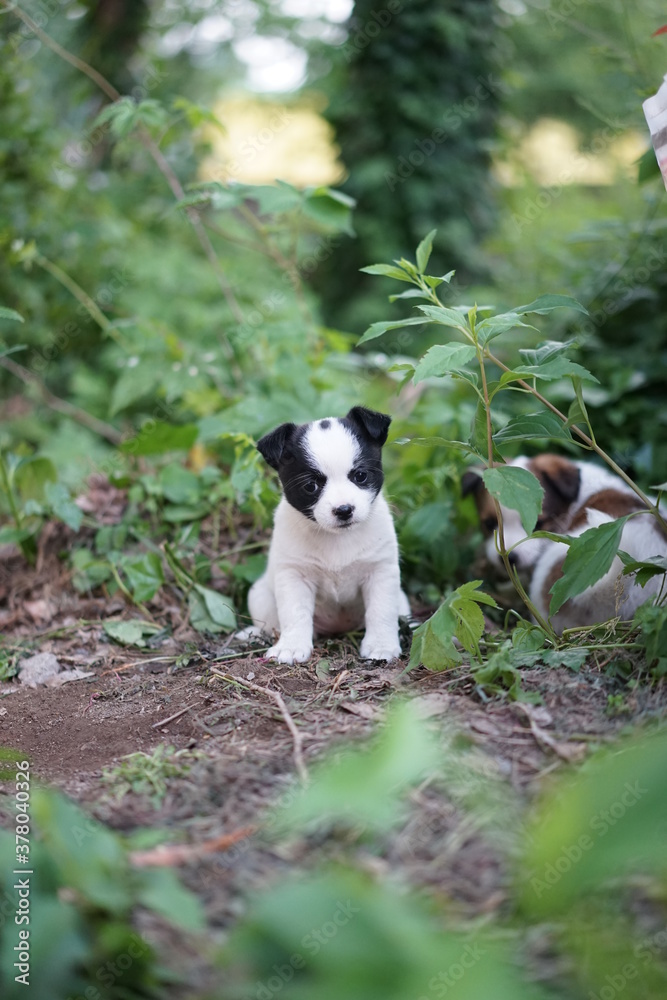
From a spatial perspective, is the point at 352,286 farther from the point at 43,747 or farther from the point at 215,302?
the point at 43,747

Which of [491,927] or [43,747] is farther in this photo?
[43,747]

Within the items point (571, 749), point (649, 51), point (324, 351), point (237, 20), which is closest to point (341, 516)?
point (571, 749)

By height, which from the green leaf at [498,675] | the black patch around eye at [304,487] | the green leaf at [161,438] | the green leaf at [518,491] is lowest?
the green leaf at [161,438]

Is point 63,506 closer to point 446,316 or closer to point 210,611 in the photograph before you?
point 210,611

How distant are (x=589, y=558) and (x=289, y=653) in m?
1.34

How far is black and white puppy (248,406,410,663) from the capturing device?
3666 mm

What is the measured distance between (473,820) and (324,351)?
4.03 m

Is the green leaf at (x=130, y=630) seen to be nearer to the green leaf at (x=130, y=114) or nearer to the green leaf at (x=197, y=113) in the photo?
the green leaf at (x=130, y=114)

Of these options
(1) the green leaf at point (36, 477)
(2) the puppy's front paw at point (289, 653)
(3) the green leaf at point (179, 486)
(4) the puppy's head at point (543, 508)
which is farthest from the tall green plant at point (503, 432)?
(1) the green leaf at point (36, 477)

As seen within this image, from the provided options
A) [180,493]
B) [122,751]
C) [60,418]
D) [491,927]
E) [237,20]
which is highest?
[237,20]

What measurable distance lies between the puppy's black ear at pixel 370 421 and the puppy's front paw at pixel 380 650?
89 cm

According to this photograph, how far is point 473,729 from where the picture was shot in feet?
8.81

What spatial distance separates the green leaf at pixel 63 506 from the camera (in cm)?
469

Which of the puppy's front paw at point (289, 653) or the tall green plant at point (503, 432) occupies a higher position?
the tall green plant at point (503, 432)
